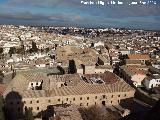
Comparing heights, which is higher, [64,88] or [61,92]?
[64,88]

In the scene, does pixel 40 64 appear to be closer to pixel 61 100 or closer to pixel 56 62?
pixel 56 62

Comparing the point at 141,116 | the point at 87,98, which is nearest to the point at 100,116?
the point at 87,98

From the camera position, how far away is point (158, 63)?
52.7m

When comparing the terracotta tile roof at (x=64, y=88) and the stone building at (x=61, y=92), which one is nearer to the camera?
the stone building at (x=61, y=92)

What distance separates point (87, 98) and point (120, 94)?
11.3 ft

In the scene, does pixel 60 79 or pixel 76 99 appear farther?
pixel 60 79

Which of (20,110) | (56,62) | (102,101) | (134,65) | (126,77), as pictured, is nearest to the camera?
(20,110)

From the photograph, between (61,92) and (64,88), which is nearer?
(61,92)

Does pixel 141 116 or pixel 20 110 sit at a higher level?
pixel 141 116

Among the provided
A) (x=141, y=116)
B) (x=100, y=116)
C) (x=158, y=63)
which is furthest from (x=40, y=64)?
(x=141, y=116)

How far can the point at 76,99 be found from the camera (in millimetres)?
33375

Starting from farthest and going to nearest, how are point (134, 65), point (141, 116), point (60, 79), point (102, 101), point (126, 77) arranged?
point (134, 65) < point (126, 77) < point (60, 79) < point (102, 101) < point (141, 116)

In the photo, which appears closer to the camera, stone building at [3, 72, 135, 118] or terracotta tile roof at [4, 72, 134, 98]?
stone building at [3, 72, 135, 118]

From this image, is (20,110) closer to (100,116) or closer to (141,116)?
(100,116)
